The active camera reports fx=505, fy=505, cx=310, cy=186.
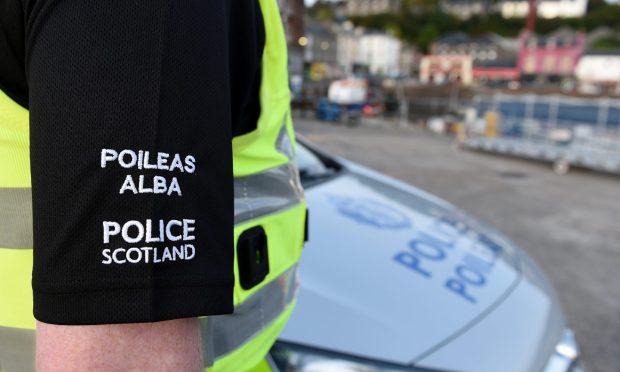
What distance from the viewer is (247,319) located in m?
0.83

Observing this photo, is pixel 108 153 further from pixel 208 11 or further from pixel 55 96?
pixel 208 11

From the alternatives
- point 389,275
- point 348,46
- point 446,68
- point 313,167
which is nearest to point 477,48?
point 446,68

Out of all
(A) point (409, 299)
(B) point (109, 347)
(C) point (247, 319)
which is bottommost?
(A) point (409, 299)

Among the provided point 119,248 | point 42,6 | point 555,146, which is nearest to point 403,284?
point 119,248

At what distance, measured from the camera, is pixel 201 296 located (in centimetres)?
54

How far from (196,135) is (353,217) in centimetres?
134

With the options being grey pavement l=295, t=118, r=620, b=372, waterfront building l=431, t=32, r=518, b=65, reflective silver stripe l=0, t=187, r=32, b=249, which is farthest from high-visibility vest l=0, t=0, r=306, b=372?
waterfront building l=431, t=32, r=518, b=65

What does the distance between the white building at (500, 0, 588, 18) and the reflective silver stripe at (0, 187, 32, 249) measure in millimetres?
114909

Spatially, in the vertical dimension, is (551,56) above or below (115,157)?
above

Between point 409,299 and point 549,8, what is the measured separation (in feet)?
383

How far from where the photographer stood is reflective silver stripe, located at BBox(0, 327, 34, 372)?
0.67 meters

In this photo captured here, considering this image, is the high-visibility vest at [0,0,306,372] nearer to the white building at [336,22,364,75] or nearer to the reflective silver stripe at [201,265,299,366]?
the reflective silver stripe at [201,265,299,366]

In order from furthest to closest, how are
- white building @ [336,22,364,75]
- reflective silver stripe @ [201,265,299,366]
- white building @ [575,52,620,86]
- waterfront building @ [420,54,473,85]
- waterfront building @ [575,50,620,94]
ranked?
waterfront building @ [420,54,473,85] < white building @ [336,22,364,75] < white building @ [575,52,620,86] < waterfront building @ [575,50,620,94] < reflective silver stripe @ [201,265,299,366]

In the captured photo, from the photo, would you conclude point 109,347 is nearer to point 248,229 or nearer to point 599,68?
point 248,229
